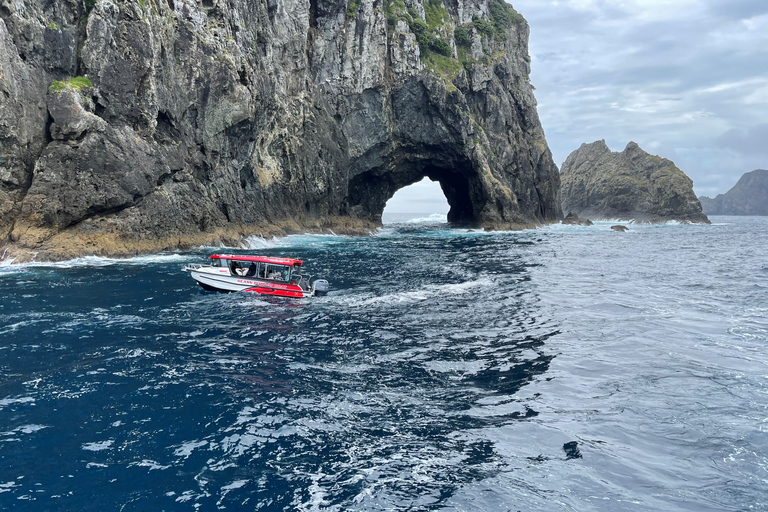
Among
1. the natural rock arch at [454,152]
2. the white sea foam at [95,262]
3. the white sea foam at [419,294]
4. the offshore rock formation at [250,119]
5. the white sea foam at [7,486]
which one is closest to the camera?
the white sea foam at [7,486]

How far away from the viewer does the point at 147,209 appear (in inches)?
1706

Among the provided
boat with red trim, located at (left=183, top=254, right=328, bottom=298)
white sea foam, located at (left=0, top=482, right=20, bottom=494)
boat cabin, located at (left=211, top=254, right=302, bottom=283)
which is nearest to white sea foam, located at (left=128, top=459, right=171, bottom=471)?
white sea foam, located at (left=0, top=482, right=20, bottom=494)

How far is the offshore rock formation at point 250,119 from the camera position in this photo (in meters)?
37.8

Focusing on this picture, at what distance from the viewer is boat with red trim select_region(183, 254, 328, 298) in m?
27.9

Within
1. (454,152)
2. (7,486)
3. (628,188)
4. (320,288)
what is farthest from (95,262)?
(628,188)

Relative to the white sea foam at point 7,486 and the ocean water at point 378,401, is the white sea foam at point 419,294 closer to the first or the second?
the ocean water at point 378,401

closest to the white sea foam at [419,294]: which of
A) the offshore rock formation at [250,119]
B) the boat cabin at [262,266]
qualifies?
the boat cabin at [262,266]

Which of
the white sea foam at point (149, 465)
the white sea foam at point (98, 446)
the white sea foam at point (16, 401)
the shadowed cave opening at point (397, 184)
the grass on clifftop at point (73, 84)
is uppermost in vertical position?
the grass on clifftop at point (73, 84)

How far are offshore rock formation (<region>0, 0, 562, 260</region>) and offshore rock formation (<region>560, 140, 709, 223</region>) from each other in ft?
162

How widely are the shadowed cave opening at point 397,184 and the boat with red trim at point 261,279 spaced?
5869cm

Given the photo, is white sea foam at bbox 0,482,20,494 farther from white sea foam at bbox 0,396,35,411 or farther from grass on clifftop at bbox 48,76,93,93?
grass on clifftop at bbox 48,76,93,93

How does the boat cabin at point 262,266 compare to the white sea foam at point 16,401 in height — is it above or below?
above

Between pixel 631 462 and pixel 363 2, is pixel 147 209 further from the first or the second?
pixel 363 2

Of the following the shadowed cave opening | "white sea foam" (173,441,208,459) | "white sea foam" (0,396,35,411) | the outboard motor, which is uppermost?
the shadowed cave opening
